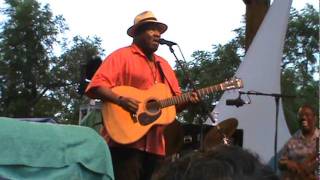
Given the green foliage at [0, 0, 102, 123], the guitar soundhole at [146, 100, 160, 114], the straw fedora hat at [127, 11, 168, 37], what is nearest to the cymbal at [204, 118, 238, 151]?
the guitar soundhole at [146, 100, 160, 114]

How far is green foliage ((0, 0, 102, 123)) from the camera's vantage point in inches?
786

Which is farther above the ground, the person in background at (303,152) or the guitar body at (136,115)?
the guitar body at (136,115)

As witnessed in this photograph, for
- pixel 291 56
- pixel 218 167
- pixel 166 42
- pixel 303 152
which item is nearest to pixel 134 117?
pixel 166 42

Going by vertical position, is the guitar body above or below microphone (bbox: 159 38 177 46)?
below

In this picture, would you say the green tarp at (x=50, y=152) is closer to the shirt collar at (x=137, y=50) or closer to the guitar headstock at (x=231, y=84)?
the shirt collar at (x=137, y=50)

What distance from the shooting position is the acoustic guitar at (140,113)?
341 cm

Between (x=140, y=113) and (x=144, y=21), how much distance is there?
64 centimetres

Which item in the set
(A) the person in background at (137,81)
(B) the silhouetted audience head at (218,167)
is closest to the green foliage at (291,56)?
(A) the person in background at (137,81)

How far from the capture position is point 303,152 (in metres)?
4.90

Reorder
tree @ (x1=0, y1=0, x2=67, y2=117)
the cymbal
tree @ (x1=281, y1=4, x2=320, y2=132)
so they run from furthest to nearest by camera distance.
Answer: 1. tree @ (x1=0, y1=0, x2=67, y2=117)
2. tree @ (x1=281, y1=4, x2=320, y2=132)
3. the cymbal

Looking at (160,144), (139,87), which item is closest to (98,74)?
(139,87)

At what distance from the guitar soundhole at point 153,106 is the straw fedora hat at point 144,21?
1.69 feet

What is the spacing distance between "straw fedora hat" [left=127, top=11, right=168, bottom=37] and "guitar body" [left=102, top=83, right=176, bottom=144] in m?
0.41

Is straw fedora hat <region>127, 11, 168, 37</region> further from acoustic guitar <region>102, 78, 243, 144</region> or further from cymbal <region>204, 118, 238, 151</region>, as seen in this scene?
cymbal <region>204, 118, 238, 151</region>
